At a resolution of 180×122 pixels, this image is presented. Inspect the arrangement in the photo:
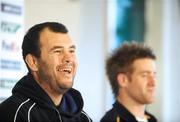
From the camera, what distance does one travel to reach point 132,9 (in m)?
2.93

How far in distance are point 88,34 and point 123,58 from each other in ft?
2.28

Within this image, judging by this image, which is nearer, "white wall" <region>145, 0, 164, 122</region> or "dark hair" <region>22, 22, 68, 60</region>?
"dark hair" <region>22, 22, 68, 60</region>

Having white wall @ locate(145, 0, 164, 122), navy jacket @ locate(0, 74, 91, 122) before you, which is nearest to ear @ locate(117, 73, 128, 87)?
navy jacket @ locate(0, 74, 91, 122)

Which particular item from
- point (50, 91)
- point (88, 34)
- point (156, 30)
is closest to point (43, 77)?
point (50, 91)

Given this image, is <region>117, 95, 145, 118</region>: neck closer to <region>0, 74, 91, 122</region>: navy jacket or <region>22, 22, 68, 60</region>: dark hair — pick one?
<region>0, 74, 91, 122</region>: navy jacket

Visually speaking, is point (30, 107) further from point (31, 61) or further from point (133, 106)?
point (133, 106)

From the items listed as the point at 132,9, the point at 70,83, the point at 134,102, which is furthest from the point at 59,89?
the point at 132,9

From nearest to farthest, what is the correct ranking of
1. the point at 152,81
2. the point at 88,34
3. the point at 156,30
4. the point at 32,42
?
the point at 32,42 → the point at 152,81 → the point at 88,34 → the point at 156,30

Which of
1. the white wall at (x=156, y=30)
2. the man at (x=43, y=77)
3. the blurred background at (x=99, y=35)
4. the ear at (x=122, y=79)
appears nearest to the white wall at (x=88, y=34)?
the blurred background at (x=99, y=35)

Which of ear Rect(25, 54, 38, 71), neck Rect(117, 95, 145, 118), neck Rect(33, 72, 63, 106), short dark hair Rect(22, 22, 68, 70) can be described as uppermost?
short dark hair Rect(22, 22, 68, 70)

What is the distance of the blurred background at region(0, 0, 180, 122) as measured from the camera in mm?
1228

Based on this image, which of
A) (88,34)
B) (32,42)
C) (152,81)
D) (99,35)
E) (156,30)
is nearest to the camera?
(32,42)

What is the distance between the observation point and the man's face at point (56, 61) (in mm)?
1003

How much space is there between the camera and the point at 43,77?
1.03m
